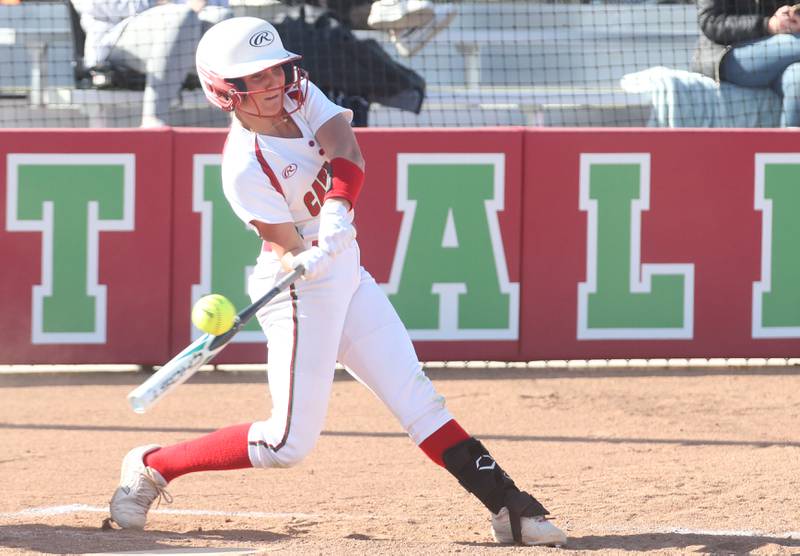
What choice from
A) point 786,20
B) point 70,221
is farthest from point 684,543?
point 786,20

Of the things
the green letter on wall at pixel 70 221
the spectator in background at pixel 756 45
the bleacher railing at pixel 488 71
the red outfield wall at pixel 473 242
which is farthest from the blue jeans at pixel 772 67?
the green letter on wall at pixel 70 221

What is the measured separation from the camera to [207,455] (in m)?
4.37

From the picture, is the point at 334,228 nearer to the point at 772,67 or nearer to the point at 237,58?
the point at 237,58

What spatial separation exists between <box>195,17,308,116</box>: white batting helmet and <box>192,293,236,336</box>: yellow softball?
622 millimetres

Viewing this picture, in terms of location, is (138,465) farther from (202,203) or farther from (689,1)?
(689,1)

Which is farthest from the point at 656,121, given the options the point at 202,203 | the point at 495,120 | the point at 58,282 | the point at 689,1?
the point at 58,282

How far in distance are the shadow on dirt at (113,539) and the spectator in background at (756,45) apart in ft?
19.7

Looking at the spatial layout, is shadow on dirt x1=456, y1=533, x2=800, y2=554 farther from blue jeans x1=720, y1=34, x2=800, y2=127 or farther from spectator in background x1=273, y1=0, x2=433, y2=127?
blue jeans x1=720, y1=34, x2=800, y2=127

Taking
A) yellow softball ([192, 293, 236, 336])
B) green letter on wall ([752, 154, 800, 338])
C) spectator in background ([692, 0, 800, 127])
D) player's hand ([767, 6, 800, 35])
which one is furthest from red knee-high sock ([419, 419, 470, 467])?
player's hand ([767, 6, 800, 35])

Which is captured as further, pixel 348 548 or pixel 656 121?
pixel 656 121

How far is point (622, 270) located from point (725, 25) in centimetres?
245

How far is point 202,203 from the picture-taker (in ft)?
25.0

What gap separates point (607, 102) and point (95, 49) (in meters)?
3.80

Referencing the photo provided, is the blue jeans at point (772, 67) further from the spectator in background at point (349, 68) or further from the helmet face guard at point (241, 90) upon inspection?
the helmet face guard at point (241, 90)
